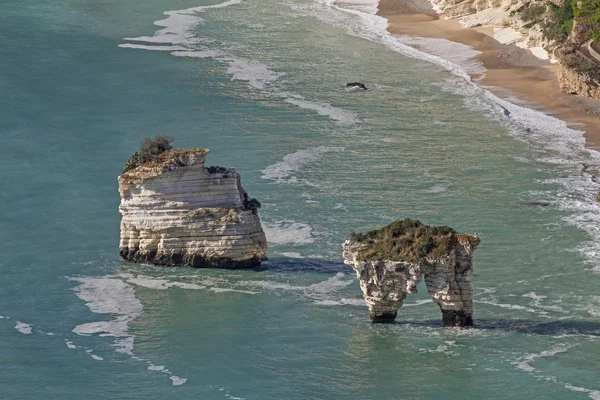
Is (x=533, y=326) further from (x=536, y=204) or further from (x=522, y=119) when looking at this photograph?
(x=522, y=119)

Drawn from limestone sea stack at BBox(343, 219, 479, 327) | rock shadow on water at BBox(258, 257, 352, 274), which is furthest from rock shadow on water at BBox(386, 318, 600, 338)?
rock shadow on water at BBox(258, 257, 352, 274)

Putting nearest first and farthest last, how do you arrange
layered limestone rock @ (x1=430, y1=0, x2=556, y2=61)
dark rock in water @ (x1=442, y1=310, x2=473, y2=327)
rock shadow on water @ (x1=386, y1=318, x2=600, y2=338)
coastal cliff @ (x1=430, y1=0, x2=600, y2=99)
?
dark rock in water @ (x1=442, y1=310, x2=473, y2=327)
rock shadow on water @ (x1=386, y1=318, x2=600, y2=338)
coastal cliff @ (x1=430, y1=0, x2=600, y2=99)
layered limestone rock @ (x1=430, y1=0, x2=556, y2=61)

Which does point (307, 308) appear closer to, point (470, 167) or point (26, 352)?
point (26, 352)

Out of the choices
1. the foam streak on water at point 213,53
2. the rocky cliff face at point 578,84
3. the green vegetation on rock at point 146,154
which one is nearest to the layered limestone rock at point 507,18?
the rocky cliff face at point 578,84

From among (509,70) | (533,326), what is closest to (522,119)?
(509,70)

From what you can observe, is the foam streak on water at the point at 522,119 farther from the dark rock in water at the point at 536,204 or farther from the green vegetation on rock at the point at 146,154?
the green vegetation on rock at the point at 146,154

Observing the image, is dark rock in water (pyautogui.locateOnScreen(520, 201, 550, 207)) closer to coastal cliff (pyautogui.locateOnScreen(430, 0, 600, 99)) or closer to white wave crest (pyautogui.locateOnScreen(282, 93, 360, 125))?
white wave crest (pyautogui.locateOnScreen(282, 93, 360, 125))
